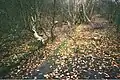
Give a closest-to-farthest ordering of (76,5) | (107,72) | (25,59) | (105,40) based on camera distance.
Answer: (107,72) < (25,59) < (105,40) < (76,5)

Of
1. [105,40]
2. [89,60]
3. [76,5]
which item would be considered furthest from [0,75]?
[76,5]

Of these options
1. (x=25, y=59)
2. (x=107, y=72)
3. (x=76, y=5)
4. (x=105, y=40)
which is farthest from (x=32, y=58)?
(x=76, y=5)

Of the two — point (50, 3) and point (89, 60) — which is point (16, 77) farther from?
point (50, 3)

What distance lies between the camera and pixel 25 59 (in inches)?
504

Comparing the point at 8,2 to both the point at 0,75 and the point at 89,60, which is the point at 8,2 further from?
the point at 89,60

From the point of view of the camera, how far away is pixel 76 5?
71.7 feet

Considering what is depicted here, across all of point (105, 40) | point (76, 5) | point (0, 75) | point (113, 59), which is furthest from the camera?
point (76, 5)

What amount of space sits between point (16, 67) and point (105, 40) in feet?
25.0

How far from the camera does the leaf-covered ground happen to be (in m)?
10.3

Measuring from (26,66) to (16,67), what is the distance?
2.13 ft

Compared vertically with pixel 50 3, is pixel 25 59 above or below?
below

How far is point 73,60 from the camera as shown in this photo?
39.5 feet

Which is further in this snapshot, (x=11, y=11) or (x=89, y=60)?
(x=11, y=11)

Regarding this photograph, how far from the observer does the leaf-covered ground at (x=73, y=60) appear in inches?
404
